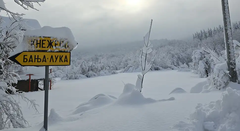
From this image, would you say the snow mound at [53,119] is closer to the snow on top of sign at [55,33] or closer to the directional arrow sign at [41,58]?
the directional arrow sign at [41,58]

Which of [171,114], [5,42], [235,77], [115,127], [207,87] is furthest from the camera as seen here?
[207,87]

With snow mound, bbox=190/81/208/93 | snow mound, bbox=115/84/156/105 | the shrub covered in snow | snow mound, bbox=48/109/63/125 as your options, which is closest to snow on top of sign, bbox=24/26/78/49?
snow mound, bbox=48/109/63/125

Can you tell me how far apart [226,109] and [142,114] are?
6.55ft

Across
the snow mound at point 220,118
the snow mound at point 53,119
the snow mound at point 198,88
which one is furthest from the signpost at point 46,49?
the snow mound at point 198,88

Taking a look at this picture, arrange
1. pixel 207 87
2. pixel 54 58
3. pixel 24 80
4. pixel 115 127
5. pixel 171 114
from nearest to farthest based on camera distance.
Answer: pixel 54 58, pixel 115 127, pixel 171 114, pixel 207 87, pixel 24 80

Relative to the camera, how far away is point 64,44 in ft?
11.1

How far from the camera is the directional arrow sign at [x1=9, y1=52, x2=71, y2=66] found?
296 centimetres

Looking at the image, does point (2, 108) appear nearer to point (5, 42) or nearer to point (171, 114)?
point (5, 42)

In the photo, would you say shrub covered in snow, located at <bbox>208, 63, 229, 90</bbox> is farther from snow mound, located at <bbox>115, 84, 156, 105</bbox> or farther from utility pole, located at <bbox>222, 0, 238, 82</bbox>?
snow mound, located at <bbox>115, 84, 156, 105</bbox>

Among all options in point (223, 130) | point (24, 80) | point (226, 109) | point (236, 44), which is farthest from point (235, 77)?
point (24, 80)

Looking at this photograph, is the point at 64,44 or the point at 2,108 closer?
the point at 64,44

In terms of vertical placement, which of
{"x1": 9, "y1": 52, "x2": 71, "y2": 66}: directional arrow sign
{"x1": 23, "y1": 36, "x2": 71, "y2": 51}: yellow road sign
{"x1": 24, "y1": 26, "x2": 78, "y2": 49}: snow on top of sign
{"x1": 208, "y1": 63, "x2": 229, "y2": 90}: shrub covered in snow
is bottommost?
{"x1": 208, "y1": 63, "x2": 229, "y2": 90}: shrub covered in snow

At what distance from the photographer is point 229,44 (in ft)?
27.4

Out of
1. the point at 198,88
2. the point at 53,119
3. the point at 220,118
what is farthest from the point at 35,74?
the point at 220,118
